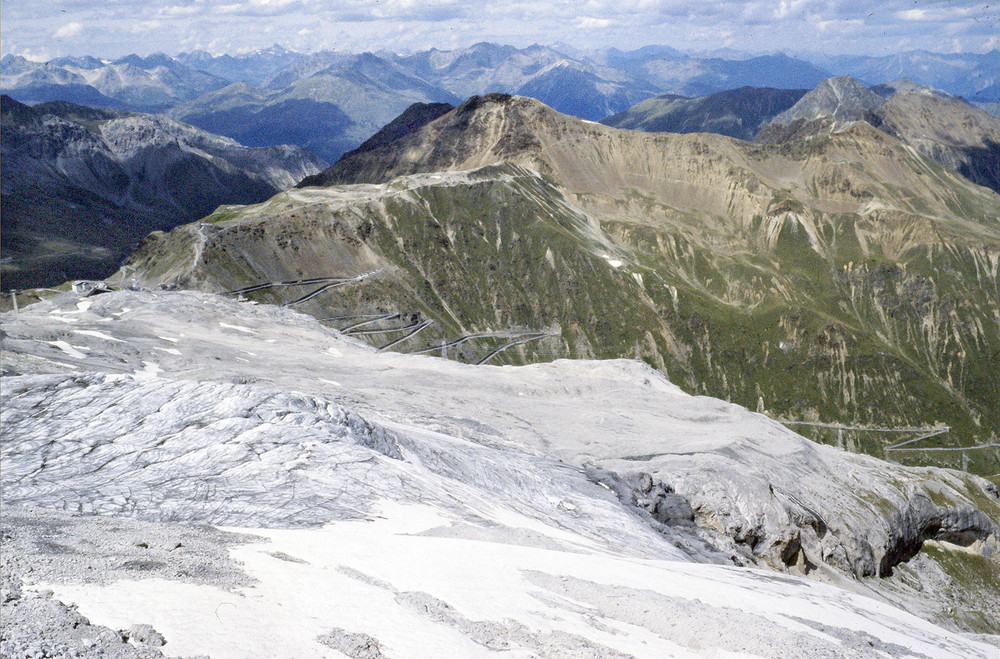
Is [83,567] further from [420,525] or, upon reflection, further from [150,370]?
[150,370]

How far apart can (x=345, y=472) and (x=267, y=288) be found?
162m

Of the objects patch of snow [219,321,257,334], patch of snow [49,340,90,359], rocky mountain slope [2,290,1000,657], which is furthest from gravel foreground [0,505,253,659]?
patch of snow [219,321,257,334]

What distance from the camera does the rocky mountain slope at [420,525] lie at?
1762 centimetres

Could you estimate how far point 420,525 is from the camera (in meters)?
27.5

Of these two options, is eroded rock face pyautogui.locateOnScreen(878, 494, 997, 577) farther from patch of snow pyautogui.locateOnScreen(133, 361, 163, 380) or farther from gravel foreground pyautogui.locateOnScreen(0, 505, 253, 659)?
patch of snow pyautogui.locateOnScreen(133, 361, 163, 380)

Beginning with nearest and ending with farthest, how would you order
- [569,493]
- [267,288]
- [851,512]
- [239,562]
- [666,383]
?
[239,562] → [569,493] → [851,512] → [666,383] → [267,288]

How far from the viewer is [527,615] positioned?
66.0ft

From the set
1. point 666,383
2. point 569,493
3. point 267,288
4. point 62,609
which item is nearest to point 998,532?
point 666,383

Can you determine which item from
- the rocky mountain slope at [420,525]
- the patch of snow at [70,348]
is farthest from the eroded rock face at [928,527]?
the patch of snow at [70,348]

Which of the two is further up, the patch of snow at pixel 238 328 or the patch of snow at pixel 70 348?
the patch of snow at pixel 70 348

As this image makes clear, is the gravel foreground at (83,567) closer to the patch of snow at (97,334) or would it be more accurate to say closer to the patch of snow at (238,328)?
the patch of snow at (97,334)

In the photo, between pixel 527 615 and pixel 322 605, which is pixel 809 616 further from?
pixel 322 605

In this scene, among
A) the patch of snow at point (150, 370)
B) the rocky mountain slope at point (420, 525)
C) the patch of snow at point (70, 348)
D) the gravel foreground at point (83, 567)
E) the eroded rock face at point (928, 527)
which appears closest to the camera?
the gravel foreground at point (83, 567)

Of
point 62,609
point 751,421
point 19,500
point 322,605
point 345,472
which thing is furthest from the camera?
point 751,421
